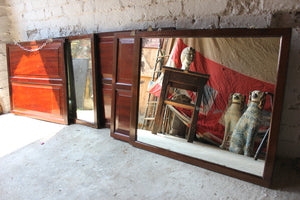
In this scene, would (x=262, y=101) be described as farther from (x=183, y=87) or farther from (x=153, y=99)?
(x=153, y=99)

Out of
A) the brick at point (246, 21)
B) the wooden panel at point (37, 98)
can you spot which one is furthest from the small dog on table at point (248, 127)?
the wooden panel at point (37, 98)

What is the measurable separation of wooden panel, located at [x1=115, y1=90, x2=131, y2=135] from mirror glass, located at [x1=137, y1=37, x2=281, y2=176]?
0.40 meters

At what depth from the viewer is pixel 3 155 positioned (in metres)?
1.74

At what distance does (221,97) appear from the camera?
4.92ft

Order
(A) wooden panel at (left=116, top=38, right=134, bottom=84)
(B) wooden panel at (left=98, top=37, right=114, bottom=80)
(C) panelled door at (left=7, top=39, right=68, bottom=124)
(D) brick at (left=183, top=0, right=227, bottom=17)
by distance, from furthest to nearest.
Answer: (C) panelled door at (left=7, top=39, right=68, bottom=124)
(B) wooden panel at (left=98, top=37, right=114, bottom=80)
(A) wooden panel at (left=116, top=38, right=134, bottom=84)
(D) brick at (left=183, top=0, right=227, bottom=17)

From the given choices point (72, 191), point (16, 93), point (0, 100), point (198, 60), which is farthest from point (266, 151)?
point (0, 100)

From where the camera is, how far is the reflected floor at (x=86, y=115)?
2.45 meters

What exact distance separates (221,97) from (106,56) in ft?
4.94

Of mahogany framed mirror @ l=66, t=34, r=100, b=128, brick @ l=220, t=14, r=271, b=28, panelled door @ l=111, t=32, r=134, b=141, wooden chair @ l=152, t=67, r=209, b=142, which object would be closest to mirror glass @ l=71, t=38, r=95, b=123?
mahogany framed mirror @ l=66, t=34, r=100, b=128

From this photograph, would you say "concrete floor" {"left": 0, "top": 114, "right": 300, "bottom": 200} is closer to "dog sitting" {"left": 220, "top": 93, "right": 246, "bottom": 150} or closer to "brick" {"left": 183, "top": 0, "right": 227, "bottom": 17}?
"dog sitting" {"left": 220, "top": 93, "right": 246, "bottom": 150}

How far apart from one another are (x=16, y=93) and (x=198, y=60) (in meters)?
2.96

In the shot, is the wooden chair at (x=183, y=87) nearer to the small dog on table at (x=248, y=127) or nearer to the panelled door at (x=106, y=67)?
the small dog on table at (x=248, y=127)

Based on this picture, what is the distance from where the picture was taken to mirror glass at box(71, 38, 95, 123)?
7.80 ft

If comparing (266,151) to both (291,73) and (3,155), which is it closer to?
(291,73)
